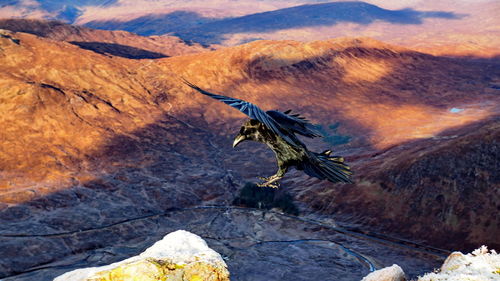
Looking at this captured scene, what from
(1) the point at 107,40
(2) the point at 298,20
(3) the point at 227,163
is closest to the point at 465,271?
(3) the point at 227,163

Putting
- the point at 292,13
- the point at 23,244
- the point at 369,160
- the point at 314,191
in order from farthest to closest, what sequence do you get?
the point at 292,13 → the point at 369,160 → the point at 314,191 → the point at 23,244

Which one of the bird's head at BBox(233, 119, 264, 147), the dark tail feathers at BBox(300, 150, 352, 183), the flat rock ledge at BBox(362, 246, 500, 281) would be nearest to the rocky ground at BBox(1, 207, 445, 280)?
the flat rock ledge at BBox(362, 246, 500, 281)

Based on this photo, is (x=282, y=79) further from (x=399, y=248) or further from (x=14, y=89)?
(x=399, y=248)

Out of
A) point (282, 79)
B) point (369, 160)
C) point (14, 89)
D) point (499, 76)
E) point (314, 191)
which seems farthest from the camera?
point (499, 76)

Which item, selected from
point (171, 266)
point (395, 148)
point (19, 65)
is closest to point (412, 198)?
point (395, 148)

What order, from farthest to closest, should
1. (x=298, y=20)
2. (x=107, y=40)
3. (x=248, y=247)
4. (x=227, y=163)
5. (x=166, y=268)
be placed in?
(x=298, y=20) < (x=107, y=40) < (x=227, y=163) < (x=248, y=247) < (x=166, y=268)

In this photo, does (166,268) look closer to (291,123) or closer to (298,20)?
(291,123)
